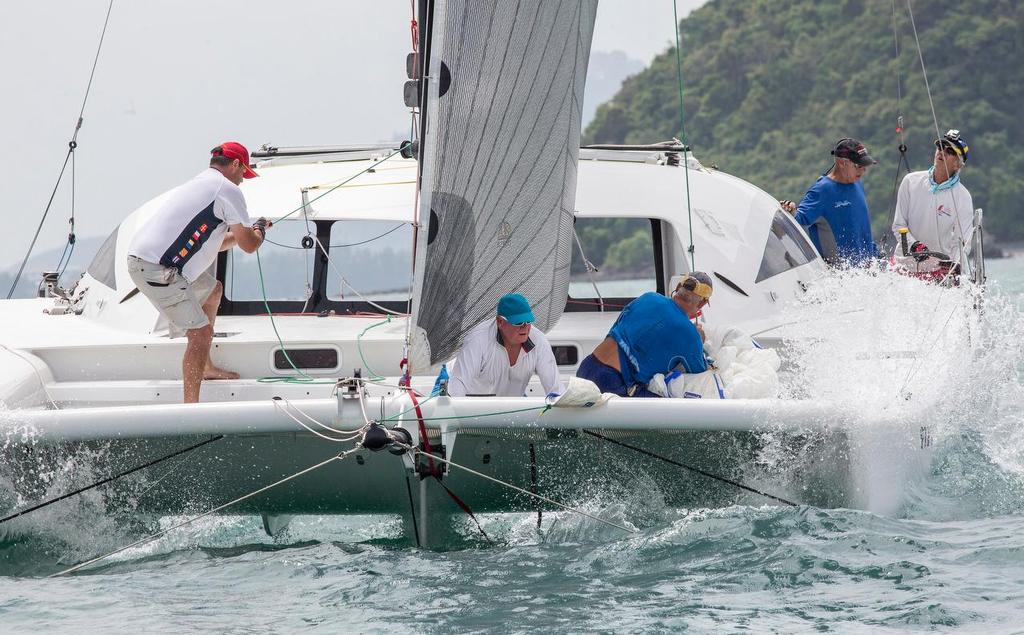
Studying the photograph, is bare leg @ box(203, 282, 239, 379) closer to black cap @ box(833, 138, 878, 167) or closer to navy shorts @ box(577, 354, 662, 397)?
navy shorts @ box(577, 354, 662, 397)

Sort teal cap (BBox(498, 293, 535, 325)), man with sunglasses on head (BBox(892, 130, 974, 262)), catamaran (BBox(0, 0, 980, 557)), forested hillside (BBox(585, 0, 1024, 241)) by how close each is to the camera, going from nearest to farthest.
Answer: catamaran (BBox(0, 0, 980, 557))
teal cap (BBox(498, 293, 535, 325))
man with sunglasses on head (BBox(892, 130, 974, 262))
forested hillside (BBox(585, 0, 1024, 241))

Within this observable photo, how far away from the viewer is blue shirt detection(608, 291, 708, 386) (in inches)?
235

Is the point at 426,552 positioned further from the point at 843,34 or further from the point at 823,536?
the point at 843,34

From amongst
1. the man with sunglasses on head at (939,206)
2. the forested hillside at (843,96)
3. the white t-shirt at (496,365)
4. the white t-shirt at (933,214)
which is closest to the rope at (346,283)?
the white t-shirt at (496,365)

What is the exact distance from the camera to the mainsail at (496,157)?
5664mm

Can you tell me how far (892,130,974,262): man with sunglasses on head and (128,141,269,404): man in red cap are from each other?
14.0 feet

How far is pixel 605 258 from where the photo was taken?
5100 centimetres

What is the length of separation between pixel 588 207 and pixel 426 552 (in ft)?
8.83

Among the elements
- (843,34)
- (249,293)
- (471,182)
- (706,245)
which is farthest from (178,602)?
(843,34)

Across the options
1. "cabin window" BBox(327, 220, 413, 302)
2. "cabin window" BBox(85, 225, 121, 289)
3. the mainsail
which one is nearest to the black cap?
the mainsail

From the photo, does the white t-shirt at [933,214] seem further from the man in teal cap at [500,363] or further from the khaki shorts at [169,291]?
the khaki shorts at [169,291]

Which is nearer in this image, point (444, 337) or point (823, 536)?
point (823, 536)

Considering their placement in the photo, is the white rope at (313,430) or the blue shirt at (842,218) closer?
the white rope at (313,430)

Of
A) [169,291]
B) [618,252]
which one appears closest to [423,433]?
[169,291]
